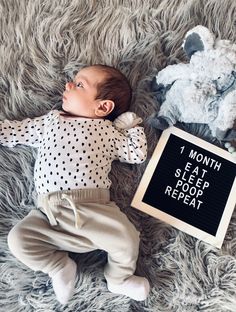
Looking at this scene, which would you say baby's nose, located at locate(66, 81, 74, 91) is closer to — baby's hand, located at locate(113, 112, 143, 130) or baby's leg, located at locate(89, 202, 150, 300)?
baby's hand, located at locate(113, 112, 143, 130)

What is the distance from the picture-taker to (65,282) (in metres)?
1.13

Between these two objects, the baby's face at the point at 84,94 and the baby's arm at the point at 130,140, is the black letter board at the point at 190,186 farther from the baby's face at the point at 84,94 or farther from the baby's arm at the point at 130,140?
the baby's face at the point at 84,94

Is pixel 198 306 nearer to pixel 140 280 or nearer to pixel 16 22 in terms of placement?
pixel 140 280

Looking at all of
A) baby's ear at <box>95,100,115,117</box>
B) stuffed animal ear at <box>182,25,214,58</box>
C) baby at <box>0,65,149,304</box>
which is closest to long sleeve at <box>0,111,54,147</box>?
baby at <box>0,65,149,304</box>

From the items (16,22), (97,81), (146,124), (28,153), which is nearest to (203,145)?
(146,124)

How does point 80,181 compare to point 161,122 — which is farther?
point 161,122

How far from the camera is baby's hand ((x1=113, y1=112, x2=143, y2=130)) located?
1.23m

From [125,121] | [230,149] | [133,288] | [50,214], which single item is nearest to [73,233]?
[50,214]

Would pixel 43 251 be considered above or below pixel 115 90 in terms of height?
below

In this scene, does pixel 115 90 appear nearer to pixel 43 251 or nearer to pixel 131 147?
pixel 131 147

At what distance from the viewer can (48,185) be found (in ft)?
3.76

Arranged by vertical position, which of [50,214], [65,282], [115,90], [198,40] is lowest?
[65,282]

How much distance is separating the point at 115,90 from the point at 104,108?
0.05 m

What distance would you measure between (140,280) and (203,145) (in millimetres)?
345
